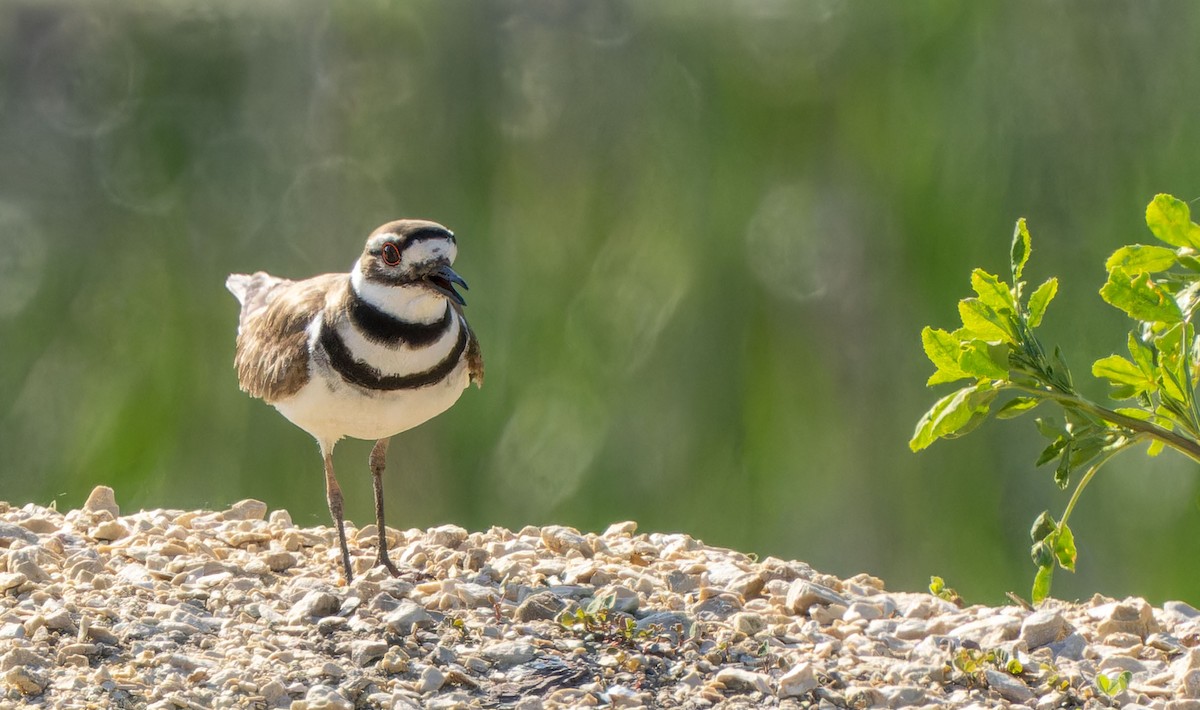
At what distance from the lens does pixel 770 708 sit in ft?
10.8

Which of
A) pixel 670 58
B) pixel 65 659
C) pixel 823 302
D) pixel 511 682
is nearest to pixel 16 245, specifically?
pixel 670 58

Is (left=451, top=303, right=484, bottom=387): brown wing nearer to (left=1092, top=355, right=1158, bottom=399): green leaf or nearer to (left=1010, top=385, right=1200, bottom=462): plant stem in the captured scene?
(left=1010, top=385, right=1200, bottom=462): plant stem

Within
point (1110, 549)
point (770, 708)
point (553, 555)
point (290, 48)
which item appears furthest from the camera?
point (290, 48)

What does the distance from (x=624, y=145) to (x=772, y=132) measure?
0.71 metres

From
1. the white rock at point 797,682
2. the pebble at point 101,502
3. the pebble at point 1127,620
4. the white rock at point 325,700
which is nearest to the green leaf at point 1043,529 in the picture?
the white rock at point 797,682

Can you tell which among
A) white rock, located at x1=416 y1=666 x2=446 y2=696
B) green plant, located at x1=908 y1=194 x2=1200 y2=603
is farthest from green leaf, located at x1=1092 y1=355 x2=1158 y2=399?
white rock, located at x1=416 y1=666 x2=446 y2=696

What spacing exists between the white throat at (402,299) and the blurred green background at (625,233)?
2.59m

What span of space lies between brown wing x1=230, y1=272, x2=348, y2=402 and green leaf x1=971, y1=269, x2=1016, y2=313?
85.7 inches

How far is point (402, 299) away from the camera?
4371mm

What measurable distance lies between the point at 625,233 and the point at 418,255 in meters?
2.80

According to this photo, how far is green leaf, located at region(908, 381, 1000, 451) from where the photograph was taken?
302 cm

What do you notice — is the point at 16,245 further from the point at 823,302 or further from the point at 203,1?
the point at 823,302

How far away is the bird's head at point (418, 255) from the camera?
4266mm

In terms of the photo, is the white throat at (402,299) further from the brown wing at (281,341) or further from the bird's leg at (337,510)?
the bird's leg at (337,510)
